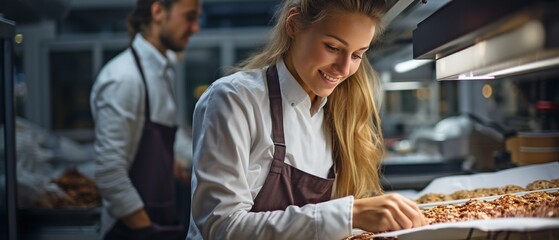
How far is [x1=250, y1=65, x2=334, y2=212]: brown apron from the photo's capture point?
134 cm

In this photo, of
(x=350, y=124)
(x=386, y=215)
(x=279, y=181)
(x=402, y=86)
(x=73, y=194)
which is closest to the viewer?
(x=386, y=215)

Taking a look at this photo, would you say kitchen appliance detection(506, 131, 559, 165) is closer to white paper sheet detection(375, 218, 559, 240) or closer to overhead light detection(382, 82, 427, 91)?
white paper sheet detection(375, 218, 559, 240)

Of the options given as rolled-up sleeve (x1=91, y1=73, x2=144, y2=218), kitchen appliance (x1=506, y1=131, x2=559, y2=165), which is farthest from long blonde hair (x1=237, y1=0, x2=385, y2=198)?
rolled-up sleeve (x1=91, y1=73, x2=144, y2=218)

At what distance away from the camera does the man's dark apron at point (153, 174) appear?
2701 millimetres

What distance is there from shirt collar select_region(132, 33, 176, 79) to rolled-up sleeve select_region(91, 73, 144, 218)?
0.79 feet

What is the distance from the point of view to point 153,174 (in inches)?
110

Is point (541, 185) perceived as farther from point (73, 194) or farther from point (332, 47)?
point (73, 194)

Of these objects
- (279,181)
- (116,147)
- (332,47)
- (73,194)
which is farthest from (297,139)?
(73,194)

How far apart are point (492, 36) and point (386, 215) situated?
0.38 metres

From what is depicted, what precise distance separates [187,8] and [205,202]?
190 centimetres

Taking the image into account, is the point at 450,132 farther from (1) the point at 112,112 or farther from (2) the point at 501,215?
(2) the point at 501,215

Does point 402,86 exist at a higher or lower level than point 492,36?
higher

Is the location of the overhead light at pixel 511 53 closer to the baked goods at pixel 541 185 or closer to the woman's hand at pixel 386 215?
the woman's hand at pixel 386 215

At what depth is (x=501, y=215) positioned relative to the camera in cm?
107
